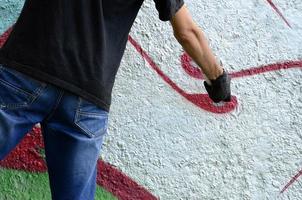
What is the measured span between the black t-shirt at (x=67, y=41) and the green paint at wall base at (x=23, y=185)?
0.93 meters

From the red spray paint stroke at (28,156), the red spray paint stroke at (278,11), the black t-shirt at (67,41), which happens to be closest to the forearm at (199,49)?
the black t-shirt at (67,41)

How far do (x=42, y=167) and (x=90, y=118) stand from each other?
84cm

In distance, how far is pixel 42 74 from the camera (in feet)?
5.73

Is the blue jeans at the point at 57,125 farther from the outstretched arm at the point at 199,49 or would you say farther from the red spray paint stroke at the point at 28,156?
the red spray paint stroke at the point at 28,156

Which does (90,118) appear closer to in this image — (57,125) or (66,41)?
(57,125)

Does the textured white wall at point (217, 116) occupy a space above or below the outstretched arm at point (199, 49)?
below

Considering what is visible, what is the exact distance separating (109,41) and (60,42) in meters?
0.16

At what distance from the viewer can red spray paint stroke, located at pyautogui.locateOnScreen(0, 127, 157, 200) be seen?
2.59 m

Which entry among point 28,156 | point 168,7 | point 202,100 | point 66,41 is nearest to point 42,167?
point 28,156

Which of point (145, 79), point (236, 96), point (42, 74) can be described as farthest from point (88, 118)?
point (236, 96)

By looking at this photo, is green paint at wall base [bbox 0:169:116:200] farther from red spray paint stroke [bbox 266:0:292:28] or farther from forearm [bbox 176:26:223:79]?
red spray paint stroke [bbox 266:0:292:28]

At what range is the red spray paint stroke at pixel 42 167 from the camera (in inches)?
102

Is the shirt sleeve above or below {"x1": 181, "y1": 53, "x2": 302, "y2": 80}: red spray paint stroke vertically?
above

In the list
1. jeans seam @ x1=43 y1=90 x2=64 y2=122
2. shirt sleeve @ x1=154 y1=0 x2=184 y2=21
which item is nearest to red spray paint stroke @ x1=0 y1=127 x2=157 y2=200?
jeans seam @ x1=43 y1=90 x2=64 y2=122
